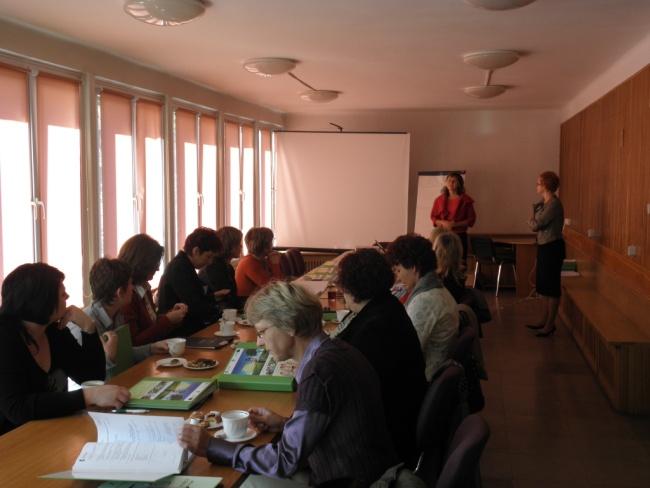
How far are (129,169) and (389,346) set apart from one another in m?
4.42

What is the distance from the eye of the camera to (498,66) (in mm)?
5805

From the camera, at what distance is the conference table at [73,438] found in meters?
1.89

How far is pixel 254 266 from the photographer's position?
543 centimetres

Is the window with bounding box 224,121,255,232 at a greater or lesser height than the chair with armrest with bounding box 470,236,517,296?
greater

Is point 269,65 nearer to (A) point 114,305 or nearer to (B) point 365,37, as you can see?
(B) point 365,37

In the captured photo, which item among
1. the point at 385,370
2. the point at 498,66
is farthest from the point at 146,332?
the point at 498,66

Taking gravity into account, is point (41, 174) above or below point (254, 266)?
above

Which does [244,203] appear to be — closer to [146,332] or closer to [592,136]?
[592,136]

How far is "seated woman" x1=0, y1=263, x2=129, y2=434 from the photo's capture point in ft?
7.64

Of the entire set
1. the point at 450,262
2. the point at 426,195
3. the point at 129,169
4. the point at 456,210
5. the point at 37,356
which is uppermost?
the point at 129,169

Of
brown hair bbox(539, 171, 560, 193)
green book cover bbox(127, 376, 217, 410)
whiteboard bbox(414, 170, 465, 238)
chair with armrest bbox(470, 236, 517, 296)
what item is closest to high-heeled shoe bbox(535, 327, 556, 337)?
brown hair bbox(539, 171, 560, 193)

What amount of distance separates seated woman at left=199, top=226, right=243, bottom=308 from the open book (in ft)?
9.76

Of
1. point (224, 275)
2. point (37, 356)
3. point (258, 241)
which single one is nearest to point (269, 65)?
point (258, 241)

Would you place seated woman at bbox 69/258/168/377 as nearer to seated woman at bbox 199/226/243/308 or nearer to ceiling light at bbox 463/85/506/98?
seated woman at bbox 199/226/243/308
